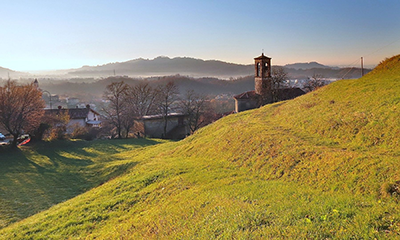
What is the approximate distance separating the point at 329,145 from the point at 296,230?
22.3ft

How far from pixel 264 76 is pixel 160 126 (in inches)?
798

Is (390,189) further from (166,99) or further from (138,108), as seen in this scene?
(138,108)

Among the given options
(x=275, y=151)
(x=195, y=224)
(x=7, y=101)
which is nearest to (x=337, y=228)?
(x=195, y=224)

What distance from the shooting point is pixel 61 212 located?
1080 cm

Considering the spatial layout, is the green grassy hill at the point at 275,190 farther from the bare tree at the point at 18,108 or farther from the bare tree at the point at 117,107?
A: the bare tree at the point at 117,107

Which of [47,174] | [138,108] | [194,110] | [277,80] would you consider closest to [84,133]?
[138,108]

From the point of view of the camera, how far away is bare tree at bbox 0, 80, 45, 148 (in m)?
27.7

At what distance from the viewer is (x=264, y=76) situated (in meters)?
40.3

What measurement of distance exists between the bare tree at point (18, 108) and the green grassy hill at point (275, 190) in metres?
21.6

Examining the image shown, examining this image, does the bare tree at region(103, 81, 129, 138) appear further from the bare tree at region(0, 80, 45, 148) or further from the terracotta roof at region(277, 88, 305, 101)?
the terracotta roof at region(277, 88, 305, 101)

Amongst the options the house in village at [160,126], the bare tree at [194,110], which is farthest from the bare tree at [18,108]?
the bare tree at [194,110]

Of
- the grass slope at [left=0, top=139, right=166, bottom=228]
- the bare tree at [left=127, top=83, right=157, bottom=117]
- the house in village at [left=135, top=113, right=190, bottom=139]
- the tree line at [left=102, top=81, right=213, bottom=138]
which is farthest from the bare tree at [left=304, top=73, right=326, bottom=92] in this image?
the grass slope at [left=0, top=139, right=166, bottom=228]

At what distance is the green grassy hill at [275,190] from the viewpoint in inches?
241

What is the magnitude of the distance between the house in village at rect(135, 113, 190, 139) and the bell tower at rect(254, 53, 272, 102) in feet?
49.7
